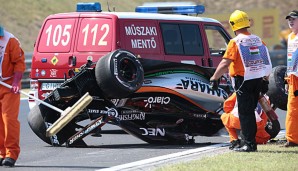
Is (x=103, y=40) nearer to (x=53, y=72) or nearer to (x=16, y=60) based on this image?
(x=53, y=72)

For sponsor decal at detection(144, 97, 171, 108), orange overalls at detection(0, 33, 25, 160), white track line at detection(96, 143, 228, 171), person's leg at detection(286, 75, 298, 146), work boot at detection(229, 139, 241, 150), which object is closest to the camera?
white track line at detection(96, 143, 228, 171)

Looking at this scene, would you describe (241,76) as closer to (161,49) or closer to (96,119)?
(96,119)

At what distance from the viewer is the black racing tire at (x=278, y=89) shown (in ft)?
45.1

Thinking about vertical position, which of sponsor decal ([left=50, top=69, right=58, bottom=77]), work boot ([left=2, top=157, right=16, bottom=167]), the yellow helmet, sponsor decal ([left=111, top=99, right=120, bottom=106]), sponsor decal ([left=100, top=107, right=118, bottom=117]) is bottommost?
work boot ([left=2, top=157, right=16, bottom=167])

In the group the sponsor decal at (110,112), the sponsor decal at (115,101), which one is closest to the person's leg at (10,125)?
the sponsor decal at (110,112)

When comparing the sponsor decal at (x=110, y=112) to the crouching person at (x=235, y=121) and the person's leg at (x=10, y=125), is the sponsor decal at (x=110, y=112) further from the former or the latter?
the person's leg at (x=10, y=125)

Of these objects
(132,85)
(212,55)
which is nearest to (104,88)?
(132,85)

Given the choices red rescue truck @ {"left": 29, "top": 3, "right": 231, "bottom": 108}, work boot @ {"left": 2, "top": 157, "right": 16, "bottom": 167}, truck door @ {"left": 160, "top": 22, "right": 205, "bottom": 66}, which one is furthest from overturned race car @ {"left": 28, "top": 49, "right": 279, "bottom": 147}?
work boot @ {"left": 2, "top": 157, "right": 16, "bottom": 167}

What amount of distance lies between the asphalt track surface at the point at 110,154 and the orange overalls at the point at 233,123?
0.29 m

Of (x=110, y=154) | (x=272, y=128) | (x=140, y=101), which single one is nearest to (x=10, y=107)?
(x=110, y=154)

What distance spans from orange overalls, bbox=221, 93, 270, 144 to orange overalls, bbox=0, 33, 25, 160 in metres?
2.84

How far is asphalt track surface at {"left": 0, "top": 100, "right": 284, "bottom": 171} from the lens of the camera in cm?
1041

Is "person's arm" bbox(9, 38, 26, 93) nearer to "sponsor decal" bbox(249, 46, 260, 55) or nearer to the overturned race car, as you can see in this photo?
the overturned race car

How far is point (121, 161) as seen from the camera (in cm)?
1086
